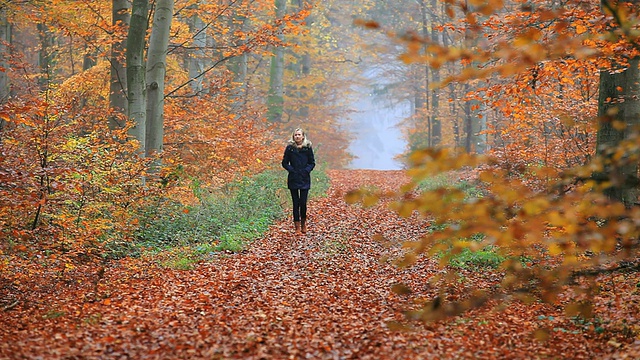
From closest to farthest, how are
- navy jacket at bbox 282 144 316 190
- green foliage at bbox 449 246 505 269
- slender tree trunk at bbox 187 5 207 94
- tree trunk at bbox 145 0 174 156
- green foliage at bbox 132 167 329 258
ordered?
1. green foliage at bbox 449 246 505 269
2. green foliage at bbox 132 167 329 258
3. navy jacket at bbox 282 144 316 190
4. tree trunk at bbox 145 0 174 156
5. slender tree trunk at bbox 187 5 207 94

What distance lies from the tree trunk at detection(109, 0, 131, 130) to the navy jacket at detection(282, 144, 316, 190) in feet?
12.4

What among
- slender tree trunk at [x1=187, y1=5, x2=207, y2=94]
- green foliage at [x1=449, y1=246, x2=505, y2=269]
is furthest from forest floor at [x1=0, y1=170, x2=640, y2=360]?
slender tree trunk at [x1=187, y1=5, x2=207, y2=94]

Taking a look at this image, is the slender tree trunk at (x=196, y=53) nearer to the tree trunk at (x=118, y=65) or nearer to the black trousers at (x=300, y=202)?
the tree trunk at (x=118, y=65)

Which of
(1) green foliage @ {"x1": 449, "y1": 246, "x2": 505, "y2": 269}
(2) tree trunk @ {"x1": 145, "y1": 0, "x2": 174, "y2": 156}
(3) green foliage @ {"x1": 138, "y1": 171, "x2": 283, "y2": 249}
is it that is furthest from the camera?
(2) tree trunk @ {"x1": 145, "y1": 0, "x2": 174, "y2": 156}

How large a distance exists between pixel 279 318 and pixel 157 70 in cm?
717

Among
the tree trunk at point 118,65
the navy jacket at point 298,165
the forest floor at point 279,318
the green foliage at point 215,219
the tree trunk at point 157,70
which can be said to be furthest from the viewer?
the tree trunk at point 118,65

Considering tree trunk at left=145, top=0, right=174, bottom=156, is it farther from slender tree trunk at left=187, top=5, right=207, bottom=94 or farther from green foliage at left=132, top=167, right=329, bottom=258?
slender tree trunk at left=187, top=5, right=207, bottom=94

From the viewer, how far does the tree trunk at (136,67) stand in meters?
10.6

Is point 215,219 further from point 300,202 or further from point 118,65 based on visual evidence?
point 118,65

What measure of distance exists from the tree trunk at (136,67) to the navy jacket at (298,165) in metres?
2.89

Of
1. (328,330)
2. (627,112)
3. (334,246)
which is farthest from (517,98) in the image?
(328,330)

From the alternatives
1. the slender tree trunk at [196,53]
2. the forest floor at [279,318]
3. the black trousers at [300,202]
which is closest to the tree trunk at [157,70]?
the black trousers at [300,202]

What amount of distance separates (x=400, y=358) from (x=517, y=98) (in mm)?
6356

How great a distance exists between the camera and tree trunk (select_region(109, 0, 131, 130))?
12.0 metres
